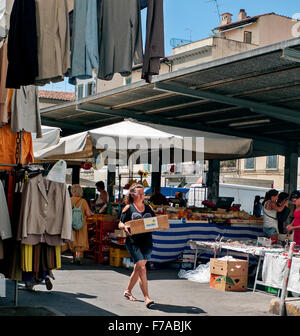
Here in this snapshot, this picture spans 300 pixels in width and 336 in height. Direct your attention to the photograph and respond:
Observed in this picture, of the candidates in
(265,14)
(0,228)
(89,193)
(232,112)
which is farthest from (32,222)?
(265,14)

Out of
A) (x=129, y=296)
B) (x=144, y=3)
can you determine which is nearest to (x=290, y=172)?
(x=129, y=296)

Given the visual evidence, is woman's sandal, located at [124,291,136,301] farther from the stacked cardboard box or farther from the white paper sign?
the stacked cardboard box

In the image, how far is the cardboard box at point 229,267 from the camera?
8578 millimetres

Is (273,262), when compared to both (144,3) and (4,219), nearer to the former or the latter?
(4,219)

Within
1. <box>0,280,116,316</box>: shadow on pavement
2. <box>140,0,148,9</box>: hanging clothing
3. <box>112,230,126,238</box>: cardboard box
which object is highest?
<box>140,0,148,9</box>: hanging clothing

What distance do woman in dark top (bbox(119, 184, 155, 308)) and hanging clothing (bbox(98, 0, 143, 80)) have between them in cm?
222

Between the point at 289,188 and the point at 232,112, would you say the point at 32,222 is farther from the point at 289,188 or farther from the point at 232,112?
the point at 289,188

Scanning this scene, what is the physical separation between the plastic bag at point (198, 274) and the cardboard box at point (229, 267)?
1.98 ft

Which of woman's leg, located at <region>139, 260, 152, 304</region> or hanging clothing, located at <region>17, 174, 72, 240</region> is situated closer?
hanging clothing, located at <region>17, 174, 72, 240</region>

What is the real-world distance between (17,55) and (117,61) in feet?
3.68

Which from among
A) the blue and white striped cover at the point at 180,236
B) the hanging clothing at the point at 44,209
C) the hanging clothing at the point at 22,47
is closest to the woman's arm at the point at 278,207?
the blue and white striped cover at the point at 180,236

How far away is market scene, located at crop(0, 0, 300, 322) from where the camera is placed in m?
5.77

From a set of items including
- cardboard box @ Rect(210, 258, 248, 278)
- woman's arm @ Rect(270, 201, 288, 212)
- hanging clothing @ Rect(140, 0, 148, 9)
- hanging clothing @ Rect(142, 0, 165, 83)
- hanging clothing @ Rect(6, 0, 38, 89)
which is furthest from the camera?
woman's arm @ Rect(270, 201, 288, 212)

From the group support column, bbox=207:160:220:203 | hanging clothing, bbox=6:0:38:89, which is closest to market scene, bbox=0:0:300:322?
hanging clothing, bbox=6:0:38:89
